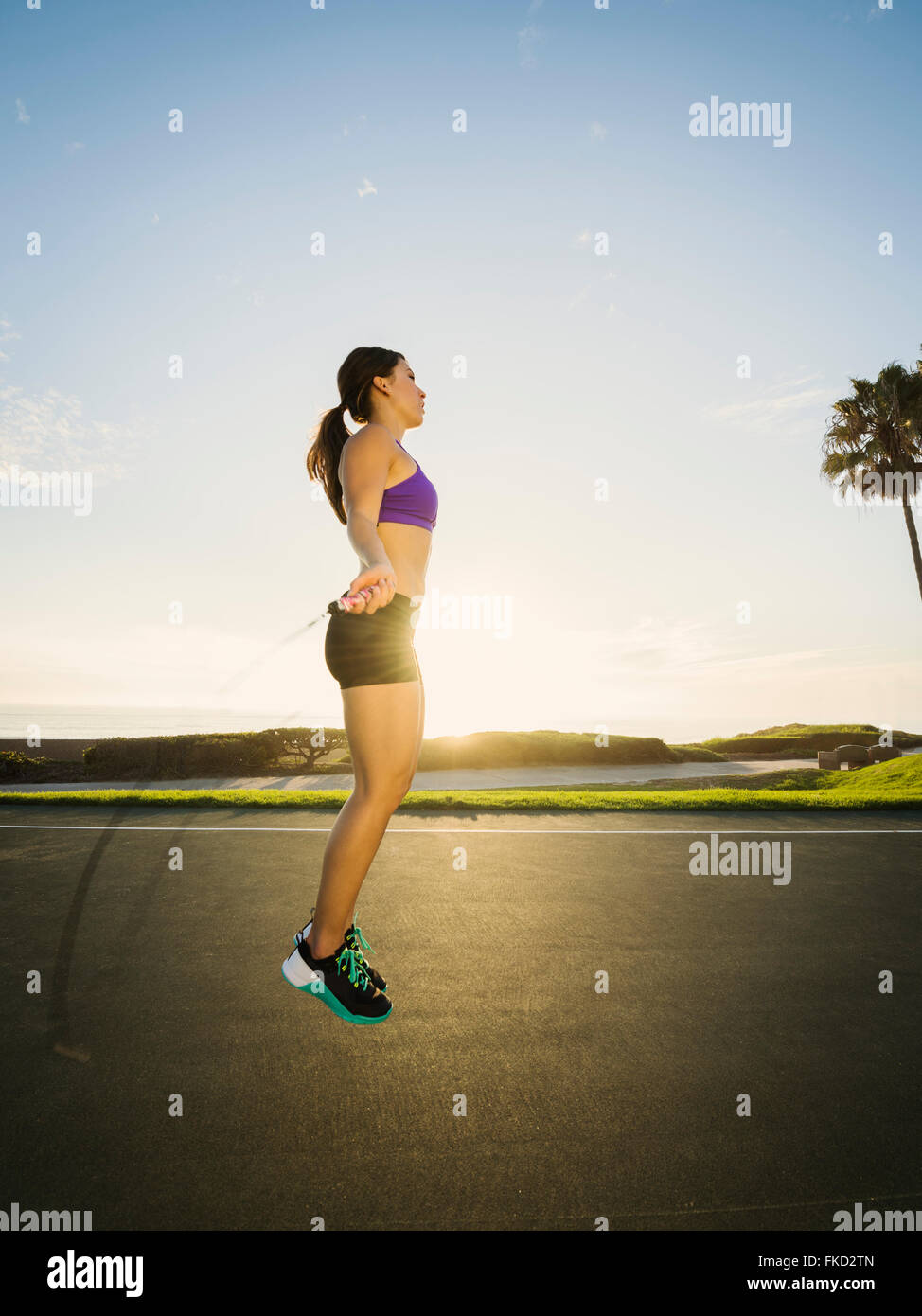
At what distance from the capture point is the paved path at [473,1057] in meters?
1.48

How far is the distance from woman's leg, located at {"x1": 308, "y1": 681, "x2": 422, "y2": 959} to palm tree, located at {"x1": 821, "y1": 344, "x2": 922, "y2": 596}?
19813mm

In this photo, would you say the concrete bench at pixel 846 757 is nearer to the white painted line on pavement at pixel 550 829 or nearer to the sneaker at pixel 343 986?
the white painted line on pavement at pixel 550 829

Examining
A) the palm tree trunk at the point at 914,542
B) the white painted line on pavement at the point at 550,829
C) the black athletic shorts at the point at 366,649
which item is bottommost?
the white painted line on pavement at the point at 550,829

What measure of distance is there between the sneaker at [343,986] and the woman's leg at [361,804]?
38 millimetres

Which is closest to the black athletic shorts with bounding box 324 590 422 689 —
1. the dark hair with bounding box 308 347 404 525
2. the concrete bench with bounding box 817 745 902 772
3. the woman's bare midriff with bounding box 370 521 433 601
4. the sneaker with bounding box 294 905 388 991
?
the woman's bare midriff with bounding box 370 521 433 601

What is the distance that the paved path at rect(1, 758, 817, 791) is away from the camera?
12.5 m

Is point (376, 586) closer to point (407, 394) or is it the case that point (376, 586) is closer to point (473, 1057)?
point (407, 394)

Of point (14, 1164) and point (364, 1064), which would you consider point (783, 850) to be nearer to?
point (364, 1064)

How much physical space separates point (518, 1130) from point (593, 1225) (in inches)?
13.1

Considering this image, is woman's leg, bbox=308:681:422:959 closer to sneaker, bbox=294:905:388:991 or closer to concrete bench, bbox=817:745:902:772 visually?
sneaker, bbox=294:905:388:991

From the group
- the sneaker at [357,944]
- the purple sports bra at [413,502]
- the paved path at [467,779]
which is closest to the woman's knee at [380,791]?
the sneaker at [357,944]

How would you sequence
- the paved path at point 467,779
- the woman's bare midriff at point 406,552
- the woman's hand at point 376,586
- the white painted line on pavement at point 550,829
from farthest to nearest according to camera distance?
the paved path at point 467,779 < the white painted line on pavement at point 550,829 < the woman's bare midriff at point 406,552 < the woman's hand at point 376,586

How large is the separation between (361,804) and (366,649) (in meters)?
0.52
